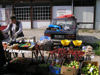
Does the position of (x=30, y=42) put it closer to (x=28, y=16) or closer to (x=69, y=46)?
(x=69, y=46)

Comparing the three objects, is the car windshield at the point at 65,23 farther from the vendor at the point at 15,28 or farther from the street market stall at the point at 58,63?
the street market stall at the point at 58,63

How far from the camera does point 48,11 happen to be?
52.5 feet

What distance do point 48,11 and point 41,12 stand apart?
0.74 m

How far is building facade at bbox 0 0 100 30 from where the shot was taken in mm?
15195

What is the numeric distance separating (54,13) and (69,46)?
10.5 metres

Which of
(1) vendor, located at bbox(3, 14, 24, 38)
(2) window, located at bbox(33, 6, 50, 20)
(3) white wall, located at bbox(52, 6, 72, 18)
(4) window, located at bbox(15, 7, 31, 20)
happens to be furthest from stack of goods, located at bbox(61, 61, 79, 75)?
(4) window, located at bbox(15, 7, 31, 20)

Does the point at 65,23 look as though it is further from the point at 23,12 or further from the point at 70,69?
the point at 23,12

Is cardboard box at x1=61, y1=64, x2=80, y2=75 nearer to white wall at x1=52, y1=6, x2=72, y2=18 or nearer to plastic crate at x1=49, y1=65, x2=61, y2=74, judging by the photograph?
plastic crate at x1=49, y1=65, x2=61, y2=74

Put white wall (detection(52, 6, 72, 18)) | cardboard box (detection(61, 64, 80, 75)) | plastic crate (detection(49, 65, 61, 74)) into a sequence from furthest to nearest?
white wall (detection(52, 6, 72, 18))
plastic crate (detection(49, 65, 61, 74))
cardboard box (detection(61, 64, 80, 75))

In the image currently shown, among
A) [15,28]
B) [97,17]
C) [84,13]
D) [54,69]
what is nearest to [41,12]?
[84,13]

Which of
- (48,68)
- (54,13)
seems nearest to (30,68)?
(48,68)

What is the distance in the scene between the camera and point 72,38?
7.38m

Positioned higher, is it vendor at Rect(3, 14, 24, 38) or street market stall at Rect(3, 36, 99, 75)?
vendor at Rect(3, 14, 24, 38)

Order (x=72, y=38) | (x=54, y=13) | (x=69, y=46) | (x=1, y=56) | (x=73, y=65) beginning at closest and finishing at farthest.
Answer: (x=1, y=56) → (x=73, y=65) → (x=69, y=46) → (x=72, y=38) → (x=54, y=13)
